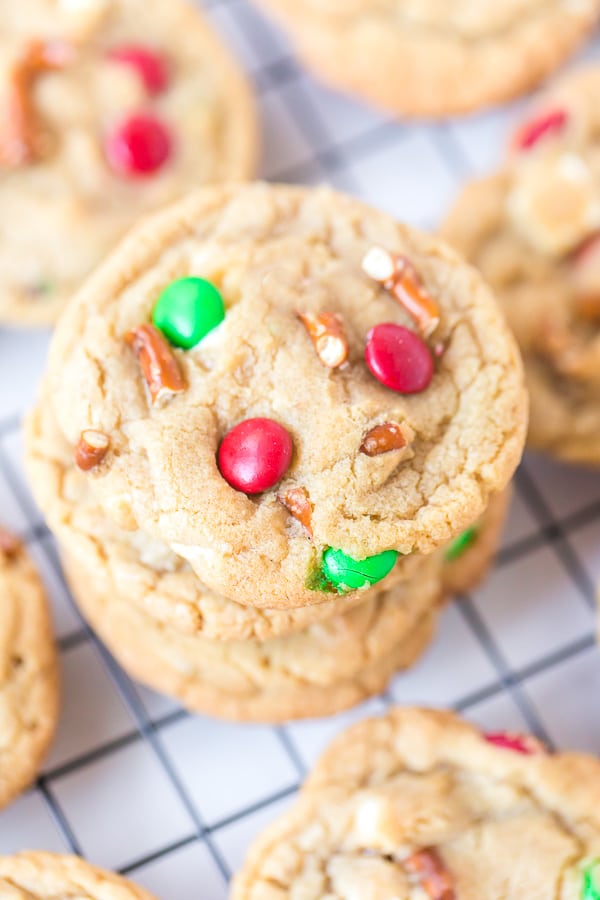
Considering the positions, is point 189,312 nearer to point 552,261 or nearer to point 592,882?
point 552,261

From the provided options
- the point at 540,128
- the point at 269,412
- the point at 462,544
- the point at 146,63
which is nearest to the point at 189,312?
the point at 269,412

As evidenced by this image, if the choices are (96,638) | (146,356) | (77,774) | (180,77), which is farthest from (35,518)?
(180,77)

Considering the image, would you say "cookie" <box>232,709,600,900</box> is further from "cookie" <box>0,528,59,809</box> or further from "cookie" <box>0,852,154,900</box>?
"cookie" <box>0,528,59,809</box>

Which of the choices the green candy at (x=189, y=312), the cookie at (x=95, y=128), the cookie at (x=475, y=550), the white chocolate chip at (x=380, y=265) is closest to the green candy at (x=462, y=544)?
the cookie at (x=475, y=550)

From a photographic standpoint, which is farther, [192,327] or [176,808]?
[176,808]

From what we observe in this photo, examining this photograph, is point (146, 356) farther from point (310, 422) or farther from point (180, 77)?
point (180, 77)

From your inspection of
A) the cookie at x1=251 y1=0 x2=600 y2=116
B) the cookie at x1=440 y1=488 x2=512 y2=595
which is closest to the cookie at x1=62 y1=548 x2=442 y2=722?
the cookie at x1=440 y1=488 x2=512 y2=595
